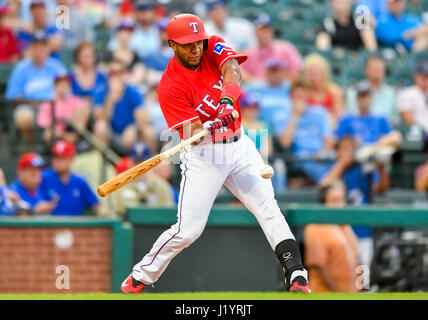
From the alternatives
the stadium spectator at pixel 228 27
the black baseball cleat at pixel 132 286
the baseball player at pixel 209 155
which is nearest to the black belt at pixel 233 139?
the baseball player at pixel 209 155

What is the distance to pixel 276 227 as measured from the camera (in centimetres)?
575

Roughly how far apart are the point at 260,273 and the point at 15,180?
3.04 metres

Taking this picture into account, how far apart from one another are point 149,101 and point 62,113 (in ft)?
3.21

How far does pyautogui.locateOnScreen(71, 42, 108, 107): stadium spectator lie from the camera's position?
9.92 m

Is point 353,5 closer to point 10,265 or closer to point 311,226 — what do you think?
point 311,226

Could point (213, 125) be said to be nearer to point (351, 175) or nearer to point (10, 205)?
point (10, 205)

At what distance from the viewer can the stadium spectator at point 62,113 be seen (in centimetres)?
933

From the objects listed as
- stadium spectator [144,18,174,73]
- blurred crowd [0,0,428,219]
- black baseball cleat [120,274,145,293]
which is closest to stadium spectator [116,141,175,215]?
blurred crowd [0,0,428,219]

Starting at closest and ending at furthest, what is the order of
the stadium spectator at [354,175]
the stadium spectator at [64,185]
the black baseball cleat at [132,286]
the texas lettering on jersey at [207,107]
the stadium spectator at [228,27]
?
the texas lettering on jersey at [207,107] → the black baseball cleat at [132,286] → the stadium spectator at [64,185] → the stadium spectator at [354,175] → the stadium spectator at [228,27]

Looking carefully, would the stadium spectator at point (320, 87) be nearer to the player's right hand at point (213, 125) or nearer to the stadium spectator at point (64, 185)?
the stadium spectator at point (64, 185)

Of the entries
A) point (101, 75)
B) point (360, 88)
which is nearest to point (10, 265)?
point (101, 75)

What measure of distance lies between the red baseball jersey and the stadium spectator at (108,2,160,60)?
16.8 feet

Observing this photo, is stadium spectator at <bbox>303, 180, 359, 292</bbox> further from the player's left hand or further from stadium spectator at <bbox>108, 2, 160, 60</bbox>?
stadium spectator at <bbox>108, 2, 160, 60</bbox>

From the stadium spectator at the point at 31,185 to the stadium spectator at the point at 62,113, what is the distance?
757 mm
